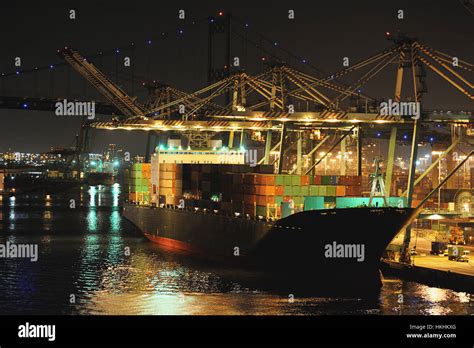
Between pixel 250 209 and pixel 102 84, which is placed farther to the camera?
pixel 102 84

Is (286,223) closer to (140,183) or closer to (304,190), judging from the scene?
(304,190)

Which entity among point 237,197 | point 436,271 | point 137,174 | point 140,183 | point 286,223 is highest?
point 137,174

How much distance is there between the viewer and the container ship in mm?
38312

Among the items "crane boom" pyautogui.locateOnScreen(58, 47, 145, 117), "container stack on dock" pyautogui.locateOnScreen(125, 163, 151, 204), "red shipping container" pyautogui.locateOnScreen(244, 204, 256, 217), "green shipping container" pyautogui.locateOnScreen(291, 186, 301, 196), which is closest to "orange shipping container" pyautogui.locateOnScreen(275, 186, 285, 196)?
"green shipping container" pyautogui.locateOnScreen(291, 186, 301, 196)

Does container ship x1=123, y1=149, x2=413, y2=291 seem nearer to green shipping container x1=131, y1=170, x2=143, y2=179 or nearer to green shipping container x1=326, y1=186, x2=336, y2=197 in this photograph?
green shipping container x1=326, y1=186, x2=336, y2=197

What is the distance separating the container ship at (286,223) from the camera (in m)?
38.3

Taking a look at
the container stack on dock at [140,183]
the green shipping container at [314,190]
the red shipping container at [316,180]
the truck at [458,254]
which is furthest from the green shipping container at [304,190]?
the container stack on dock at [140,183]

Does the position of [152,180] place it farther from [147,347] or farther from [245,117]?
[147,347]

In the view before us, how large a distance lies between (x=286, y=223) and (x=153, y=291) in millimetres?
8772

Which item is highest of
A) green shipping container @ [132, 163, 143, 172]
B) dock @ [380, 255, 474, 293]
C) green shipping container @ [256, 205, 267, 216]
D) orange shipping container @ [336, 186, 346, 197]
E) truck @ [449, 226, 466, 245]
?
green shipping container @ [132, 163, 143, 172]

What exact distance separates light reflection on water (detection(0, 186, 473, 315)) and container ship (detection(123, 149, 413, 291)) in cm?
183

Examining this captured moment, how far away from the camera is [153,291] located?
3528 centimetres

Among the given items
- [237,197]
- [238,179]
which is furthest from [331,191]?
[237,197]

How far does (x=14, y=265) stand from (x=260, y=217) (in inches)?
563
